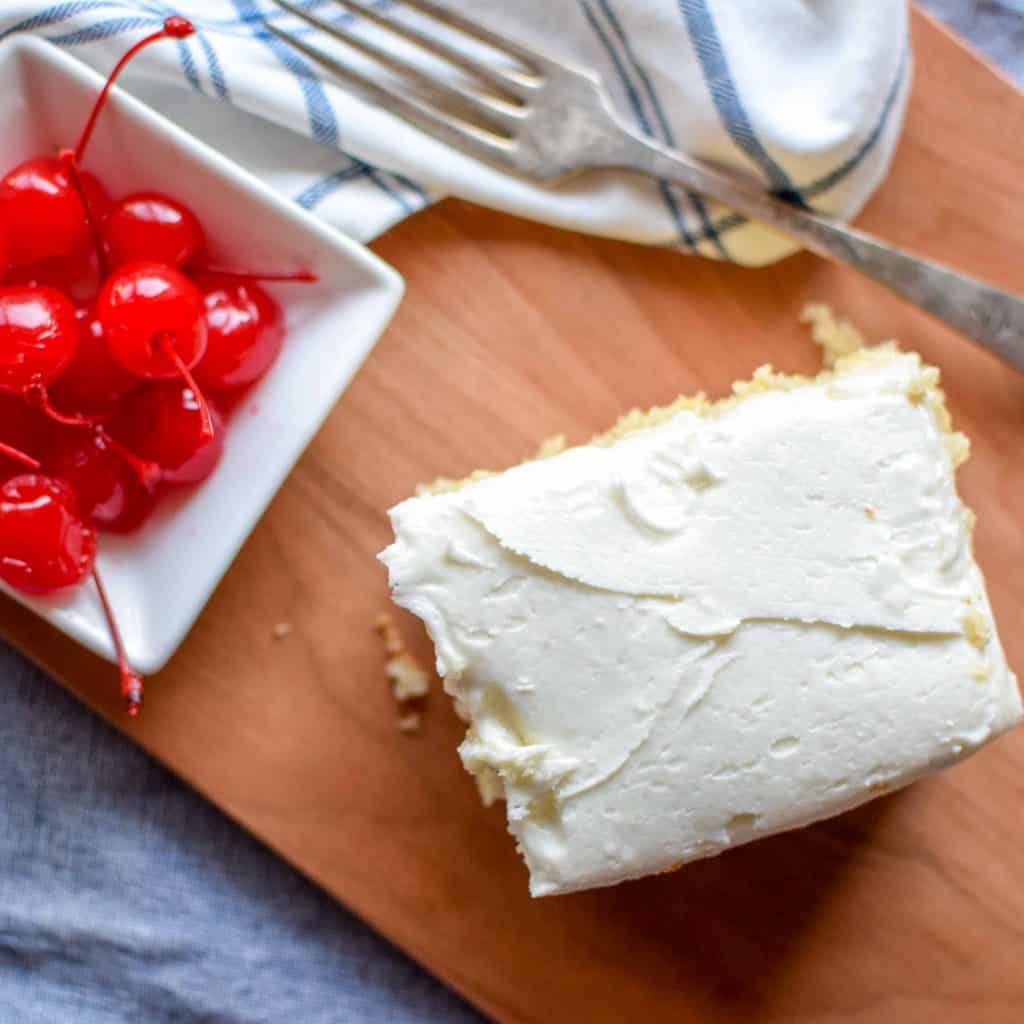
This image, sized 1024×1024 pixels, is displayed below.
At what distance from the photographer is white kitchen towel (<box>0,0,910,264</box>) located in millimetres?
1022

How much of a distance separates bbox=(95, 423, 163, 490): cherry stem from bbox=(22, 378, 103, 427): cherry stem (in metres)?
0.02

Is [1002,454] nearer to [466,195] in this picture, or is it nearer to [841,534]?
[841,534]

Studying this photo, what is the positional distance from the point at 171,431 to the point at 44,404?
10 cm

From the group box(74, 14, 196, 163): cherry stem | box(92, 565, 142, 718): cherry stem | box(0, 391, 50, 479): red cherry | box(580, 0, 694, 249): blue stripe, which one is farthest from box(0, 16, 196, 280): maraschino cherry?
box(580, 0, 694, 249): blue stripe

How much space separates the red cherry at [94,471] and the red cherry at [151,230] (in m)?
0.14

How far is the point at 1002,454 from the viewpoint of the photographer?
3.60 feet

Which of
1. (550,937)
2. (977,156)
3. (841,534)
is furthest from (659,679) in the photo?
(977,156)

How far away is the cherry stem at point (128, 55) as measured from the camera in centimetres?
88

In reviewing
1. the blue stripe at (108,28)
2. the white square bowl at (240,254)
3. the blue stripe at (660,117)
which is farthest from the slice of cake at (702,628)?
the blue stripe at (108,28)

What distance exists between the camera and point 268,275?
0.99 metres

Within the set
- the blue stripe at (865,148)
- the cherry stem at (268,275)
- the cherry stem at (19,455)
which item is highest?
the blue stripe at (865,148)

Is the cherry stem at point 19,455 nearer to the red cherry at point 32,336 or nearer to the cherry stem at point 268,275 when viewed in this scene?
the red cherry at point 32,336

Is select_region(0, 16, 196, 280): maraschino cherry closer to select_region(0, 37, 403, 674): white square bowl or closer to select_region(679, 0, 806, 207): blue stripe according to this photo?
select_region(0, 37, 403, 674): white square bowl

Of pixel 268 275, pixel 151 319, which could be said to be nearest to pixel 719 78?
pixel 268 275
